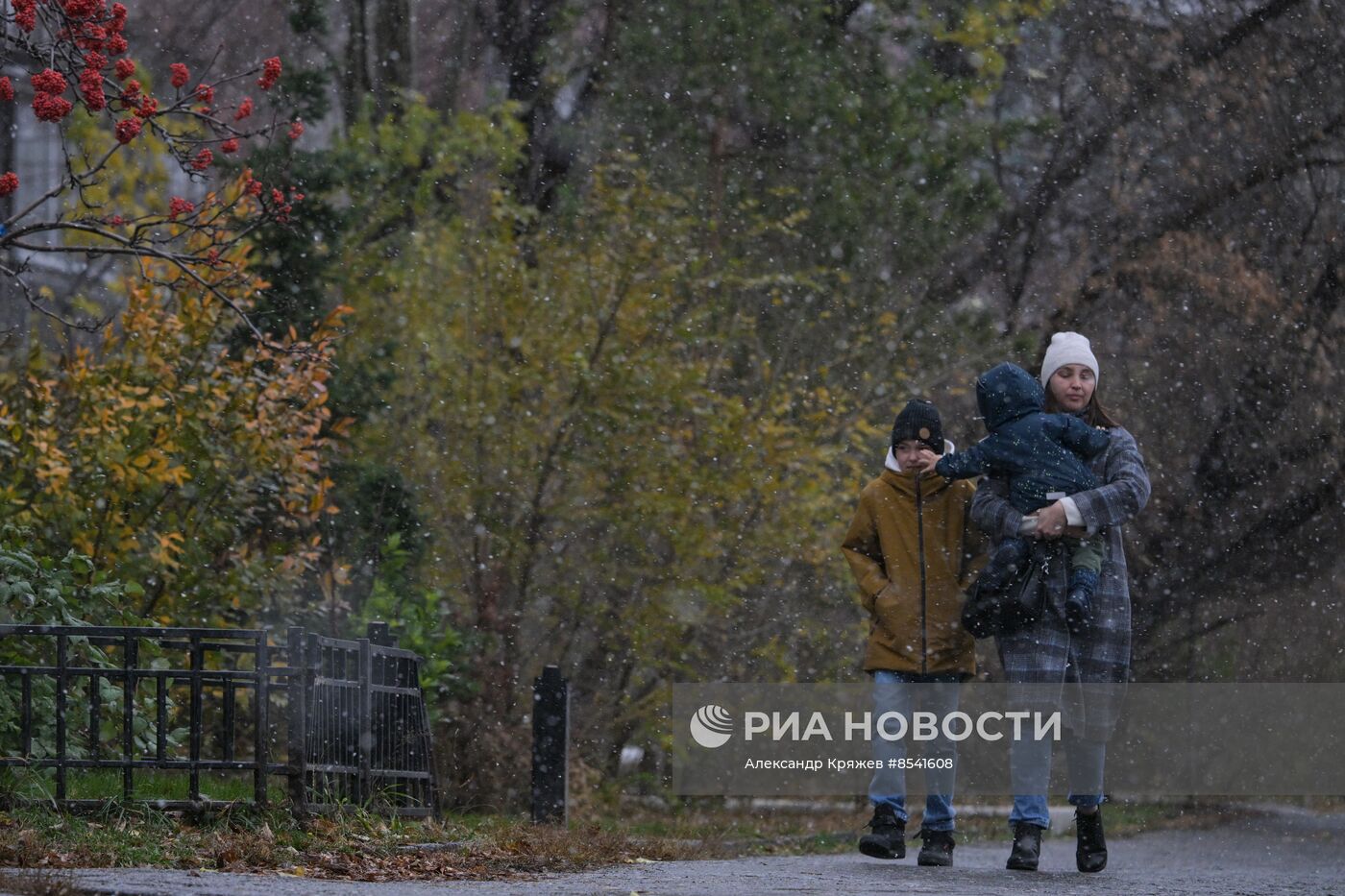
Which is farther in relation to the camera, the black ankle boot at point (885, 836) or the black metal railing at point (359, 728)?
the black metal railing at point (359, 728)

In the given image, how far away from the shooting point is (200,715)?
7402 millimetres

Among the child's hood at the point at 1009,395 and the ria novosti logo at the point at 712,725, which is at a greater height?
the child's hood at the point at 1009,395

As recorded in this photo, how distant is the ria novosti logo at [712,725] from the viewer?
13.6m

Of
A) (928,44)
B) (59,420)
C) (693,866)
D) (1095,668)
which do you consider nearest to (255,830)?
(693,866)

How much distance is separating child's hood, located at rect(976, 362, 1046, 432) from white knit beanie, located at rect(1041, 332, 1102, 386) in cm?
23

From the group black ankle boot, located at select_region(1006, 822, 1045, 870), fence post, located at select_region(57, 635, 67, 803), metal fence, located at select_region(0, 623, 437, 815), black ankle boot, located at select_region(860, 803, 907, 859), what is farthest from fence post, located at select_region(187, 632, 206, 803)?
black ankle boot, located at select_region(1006, 822, 1045, 870)

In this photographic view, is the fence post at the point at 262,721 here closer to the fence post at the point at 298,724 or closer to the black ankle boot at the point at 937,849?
the fence post at the point at 298,724

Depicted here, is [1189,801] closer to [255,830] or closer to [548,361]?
[548,361]

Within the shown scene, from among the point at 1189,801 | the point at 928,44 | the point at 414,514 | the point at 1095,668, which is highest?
the point at 928,44

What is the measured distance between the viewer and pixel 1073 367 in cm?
719

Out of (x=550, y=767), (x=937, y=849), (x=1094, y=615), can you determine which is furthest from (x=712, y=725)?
(x=1094, y=615)

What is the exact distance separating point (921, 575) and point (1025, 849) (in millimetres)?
1088

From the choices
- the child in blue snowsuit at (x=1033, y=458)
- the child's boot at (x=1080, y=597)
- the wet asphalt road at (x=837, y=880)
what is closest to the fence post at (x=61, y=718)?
the wet asphalt road at (x=837, y=880)

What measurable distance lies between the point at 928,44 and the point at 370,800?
11.7 metres
